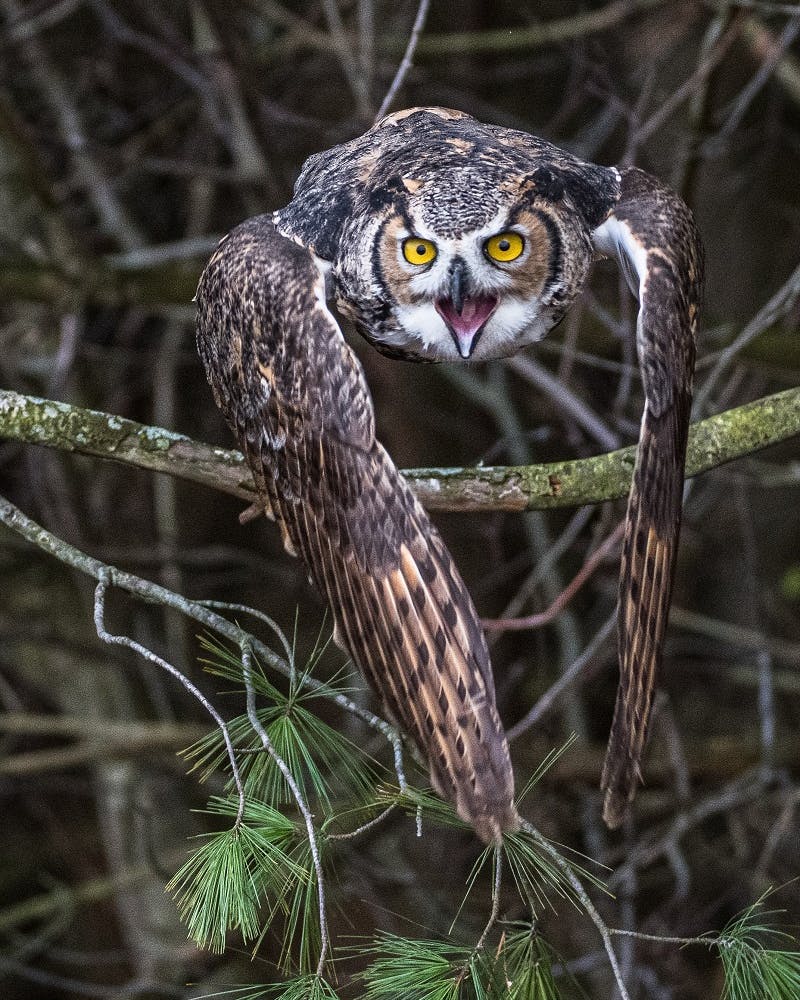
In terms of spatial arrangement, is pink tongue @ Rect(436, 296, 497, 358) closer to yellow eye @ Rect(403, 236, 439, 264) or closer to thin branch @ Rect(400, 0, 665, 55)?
yellow eye @ Rect(403, 236, 439, 264)

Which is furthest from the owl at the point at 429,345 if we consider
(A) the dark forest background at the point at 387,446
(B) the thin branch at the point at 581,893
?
(A) the dark forest background at the point at 387,446

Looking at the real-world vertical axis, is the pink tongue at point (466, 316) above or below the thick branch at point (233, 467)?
above

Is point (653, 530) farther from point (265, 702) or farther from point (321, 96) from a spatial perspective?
point (321, 96)

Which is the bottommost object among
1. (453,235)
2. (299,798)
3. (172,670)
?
(299,798)

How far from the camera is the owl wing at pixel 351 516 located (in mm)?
1311

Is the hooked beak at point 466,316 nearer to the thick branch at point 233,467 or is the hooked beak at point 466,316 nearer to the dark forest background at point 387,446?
the thick branch at point 233,467

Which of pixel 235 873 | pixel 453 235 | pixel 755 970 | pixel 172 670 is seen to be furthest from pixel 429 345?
pixel 755 970

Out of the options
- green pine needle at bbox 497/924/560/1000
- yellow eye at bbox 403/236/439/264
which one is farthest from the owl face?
green pine needle at bbox 497/924/560/1000

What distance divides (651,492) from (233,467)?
738 mm

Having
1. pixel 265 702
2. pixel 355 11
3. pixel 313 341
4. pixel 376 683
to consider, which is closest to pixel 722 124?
pixel 355 11

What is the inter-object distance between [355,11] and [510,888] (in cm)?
297

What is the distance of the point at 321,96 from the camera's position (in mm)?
4371

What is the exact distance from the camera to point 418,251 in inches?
68.2

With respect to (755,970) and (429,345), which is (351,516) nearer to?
(429,345)
